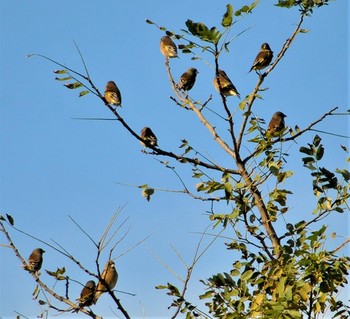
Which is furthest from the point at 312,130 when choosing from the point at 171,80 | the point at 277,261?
the point at 171,80

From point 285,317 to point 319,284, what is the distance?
44 centimetres

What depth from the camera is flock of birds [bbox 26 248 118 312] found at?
3863mm

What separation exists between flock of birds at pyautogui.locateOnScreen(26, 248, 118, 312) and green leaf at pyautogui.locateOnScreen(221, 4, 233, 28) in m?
1.52

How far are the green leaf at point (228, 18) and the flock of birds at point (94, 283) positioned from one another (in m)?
1.52

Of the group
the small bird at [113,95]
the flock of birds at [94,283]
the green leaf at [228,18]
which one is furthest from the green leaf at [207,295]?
the small bird at [113,95]

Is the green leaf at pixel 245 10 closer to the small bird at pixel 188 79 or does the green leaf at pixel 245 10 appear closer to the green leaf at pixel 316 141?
the green leaf at pixel 316 141

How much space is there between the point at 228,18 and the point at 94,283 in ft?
10.3

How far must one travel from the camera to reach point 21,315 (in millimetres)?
4121

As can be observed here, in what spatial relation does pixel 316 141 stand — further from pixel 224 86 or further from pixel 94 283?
pixel 94 283

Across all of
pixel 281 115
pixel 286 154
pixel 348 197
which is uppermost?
pixel 281 115

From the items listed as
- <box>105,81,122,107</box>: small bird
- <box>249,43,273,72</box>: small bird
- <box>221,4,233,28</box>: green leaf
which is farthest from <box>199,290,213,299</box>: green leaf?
<box>105,81,122,107</box>: small bird

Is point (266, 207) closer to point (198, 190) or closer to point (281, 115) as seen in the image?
point (198, 190)

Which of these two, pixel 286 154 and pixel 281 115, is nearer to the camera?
pixel 286 154

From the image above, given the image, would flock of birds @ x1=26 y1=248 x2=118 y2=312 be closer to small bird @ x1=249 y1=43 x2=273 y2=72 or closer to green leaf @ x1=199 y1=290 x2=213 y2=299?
green leaf @ x1=199 y1=290 x2=213 y2=299
